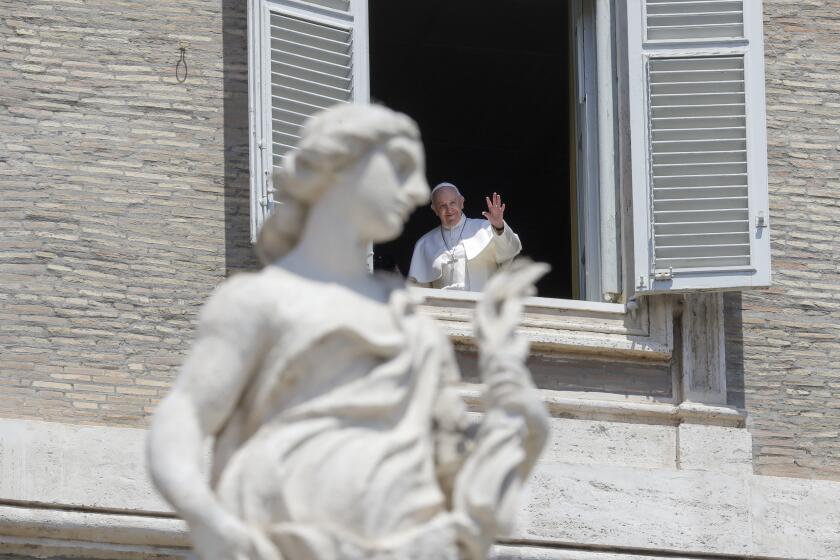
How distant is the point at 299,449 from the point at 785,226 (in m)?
7.29

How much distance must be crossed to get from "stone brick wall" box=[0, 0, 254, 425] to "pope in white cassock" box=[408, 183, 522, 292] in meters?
1.10

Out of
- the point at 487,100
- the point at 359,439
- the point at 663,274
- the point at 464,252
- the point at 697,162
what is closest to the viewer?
the point at 359,439

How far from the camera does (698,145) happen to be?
13.2m

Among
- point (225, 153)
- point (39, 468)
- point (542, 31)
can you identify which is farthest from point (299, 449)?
point (542, 31)

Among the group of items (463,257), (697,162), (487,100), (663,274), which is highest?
(487,100)

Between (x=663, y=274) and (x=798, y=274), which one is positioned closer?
(x=663, y=274)

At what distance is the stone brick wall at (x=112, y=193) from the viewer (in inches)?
488

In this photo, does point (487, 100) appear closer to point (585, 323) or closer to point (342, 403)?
point (585, 323)

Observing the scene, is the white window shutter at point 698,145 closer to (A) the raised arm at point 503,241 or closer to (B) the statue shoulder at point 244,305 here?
(A) the raised arm at point 503,241

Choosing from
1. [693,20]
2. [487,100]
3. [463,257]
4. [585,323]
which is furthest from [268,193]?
[487,100]

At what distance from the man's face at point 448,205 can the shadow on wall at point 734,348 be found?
127 cm

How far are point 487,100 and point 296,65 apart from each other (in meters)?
6.16

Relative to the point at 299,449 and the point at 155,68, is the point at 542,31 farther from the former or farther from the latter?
the point at 299,449

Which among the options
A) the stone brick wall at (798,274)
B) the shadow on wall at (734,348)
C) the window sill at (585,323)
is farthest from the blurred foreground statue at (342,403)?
the stone brick wall at (798,274)
